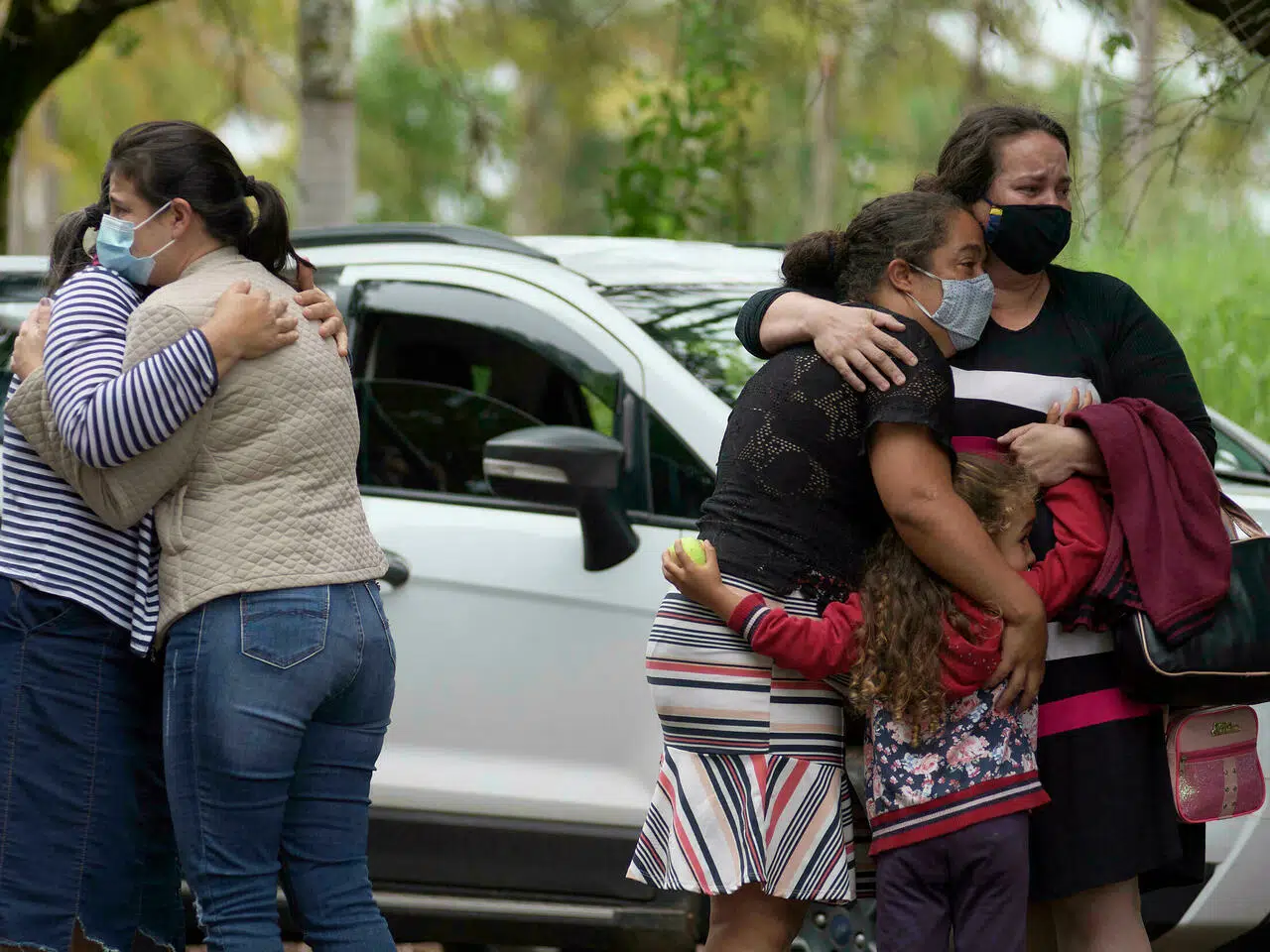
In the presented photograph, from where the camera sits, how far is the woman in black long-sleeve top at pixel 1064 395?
103 inches

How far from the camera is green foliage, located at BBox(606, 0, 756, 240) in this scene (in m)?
7.90

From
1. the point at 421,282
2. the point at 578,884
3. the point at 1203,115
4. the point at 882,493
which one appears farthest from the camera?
the point at 1203,115

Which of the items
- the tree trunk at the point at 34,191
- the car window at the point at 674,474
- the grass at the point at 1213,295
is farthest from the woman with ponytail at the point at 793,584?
the tree trunk at the point at 34,191

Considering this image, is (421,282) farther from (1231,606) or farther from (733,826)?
(1231,606)

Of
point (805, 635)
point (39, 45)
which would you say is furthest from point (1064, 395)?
point (39, 45)

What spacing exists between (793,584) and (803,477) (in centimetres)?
18

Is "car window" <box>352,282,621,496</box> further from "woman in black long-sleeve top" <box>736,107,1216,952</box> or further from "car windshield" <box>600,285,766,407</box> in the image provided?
"woman in black long-sleeve top" <box>736,107,1216,952</box>

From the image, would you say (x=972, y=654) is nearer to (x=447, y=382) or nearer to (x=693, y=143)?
(x=447, y=382)

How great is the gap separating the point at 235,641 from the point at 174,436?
1.14ft

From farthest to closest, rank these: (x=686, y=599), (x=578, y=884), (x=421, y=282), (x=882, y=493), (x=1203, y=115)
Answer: (x=1203, y=115) < (x=421, y=282) < (x=578, y=884) < (x=686, y=599) < (x=882, y=493)

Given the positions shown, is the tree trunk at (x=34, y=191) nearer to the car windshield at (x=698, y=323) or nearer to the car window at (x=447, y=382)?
the car window at (x=447, y=382)

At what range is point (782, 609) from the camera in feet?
8.38

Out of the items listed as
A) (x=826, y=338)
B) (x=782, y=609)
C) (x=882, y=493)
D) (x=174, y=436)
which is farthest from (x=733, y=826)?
(x=174, y=436)

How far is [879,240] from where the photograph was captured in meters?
2.63
